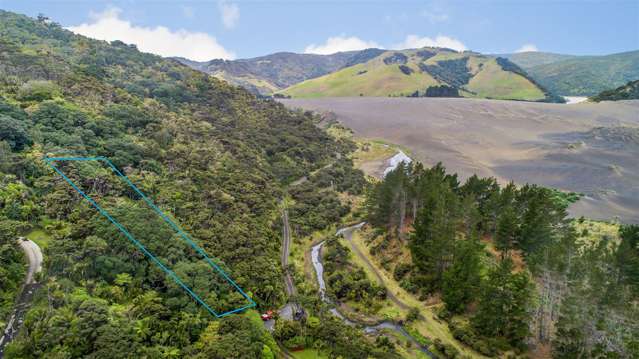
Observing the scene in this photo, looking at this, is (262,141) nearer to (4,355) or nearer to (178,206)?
(178,206)

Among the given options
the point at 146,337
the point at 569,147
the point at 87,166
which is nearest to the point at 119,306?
the point at 146,337

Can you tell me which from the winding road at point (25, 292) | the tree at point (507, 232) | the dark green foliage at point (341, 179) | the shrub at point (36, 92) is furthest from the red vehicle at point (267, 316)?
the shrub at point (36, 92)

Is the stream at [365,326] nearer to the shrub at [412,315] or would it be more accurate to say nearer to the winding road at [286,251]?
the shrub at [412,315]

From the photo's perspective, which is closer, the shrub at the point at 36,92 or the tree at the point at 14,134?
the tree at the point at 14,134

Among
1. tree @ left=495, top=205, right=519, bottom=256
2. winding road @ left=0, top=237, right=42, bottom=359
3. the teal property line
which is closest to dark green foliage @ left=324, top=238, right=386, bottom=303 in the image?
the teal property line

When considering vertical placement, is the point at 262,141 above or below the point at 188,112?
below

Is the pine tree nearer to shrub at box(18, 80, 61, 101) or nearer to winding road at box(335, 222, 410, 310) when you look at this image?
winding road at box(335, 222, 410, 310)
